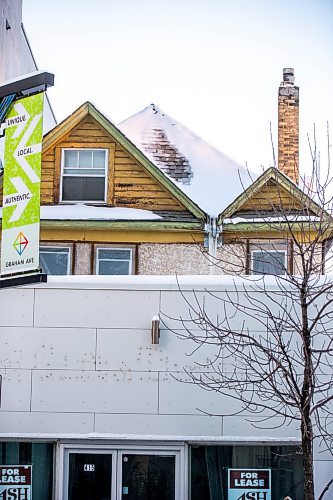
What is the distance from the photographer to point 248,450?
41.1 ft

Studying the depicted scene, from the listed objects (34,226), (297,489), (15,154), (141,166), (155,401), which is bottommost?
(297,489)

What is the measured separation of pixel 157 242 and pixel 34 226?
7901 mm

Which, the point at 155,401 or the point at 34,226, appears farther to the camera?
the point at 155,401

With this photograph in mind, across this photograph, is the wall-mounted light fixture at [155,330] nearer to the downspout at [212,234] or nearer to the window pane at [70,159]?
the downspout at [212,234]

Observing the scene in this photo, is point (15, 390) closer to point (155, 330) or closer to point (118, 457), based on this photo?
point (118, 457)

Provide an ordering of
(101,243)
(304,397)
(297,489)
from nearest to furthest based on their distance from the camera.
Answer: (304,397), (297,489), (101,243)

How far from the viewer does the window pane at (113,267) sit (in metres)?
18.2

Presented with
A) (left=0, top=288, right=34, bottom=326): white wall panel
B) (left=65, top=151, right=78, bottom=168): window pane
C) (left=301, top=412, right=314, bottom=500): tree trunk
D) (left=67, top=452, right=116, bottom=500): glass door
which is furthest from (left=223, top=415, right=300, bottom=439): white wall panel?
(left=65, top=151, right=78, bottom=168): window pane

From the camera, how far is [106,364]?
12.6 meters

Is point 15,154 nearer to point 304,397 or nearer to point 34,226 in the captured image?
point 34,226

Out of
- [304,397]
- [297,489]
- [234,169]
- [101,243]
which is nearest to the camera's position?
[304,397]

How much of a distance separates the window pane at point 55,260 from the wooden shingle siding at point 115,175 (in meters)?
1.03

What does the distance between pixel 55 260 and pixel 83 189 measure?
1584 millimetres

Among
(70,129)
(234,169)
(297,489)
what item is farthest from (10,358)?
(234,169)
